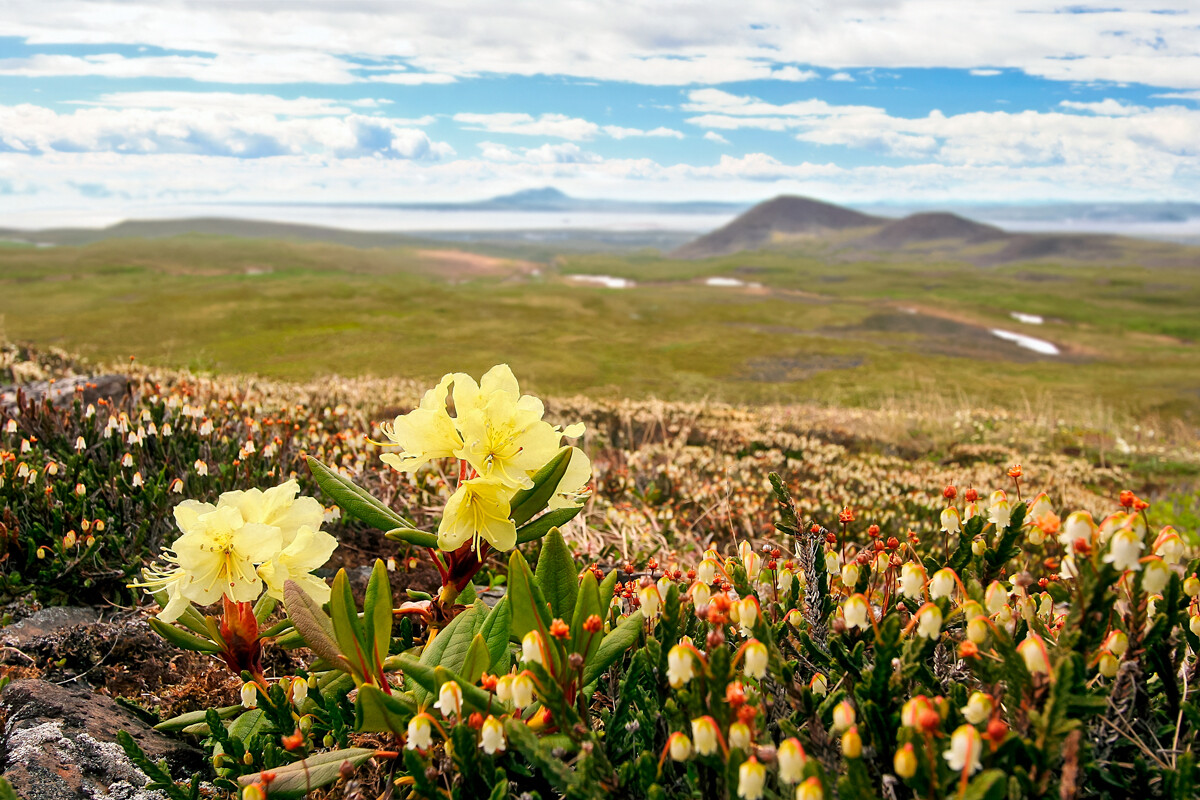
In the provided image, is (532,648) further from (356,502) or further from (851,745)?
(356,502)

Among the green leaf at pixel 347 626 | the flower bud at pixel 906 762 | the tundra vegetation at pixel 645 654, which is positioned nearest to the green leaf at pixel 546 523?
the tundra vegetation at pixel 645 654

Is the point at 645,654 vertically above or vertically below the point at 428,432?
below

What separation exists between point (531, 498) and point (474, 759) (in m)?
0.70

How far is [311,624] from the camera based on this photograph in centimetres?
190

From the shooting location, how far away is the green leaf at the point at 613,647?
1.88 metres

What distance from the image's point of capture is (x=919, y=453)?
12.5 metres

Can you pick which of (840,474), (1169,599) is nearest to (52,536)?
(1169,599)

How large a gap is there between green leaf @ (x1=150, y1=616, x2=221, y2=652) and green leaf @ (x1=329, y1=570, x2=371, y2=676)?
1.65 feet

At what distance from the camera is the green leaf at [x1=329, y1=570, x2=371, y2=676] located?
1.89 meters

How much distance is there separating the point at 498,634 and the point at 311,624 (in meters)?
0.46

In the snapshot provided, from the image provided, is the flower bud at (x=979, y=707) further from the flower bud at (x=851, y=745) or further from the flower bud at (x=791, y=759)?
the flower bud at (x=791, y=759)

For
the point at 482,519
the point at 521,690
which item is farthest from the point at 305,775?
the point at 482,519

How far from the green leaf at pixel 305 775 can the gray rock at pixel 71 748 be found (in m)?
0.52

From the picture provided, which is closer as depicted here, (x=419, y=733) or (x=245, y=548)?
(x=419, y=733)
